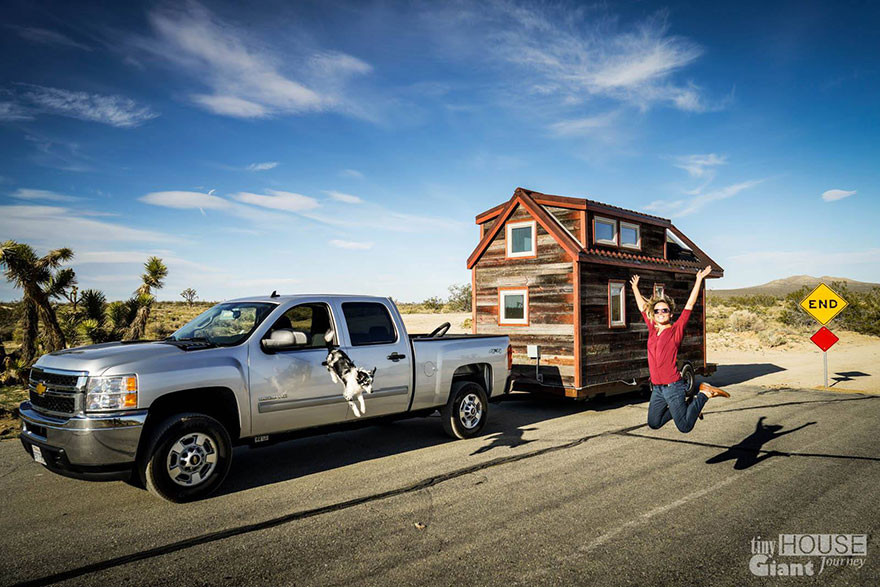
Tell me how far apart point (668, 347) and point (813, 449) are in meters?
3.21

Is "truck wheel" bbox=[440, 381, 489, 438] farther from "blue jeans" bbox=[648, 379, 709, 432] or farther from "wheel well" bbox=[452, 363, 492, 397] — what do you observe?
"blue jeans" bbox=[648, 379, 709, 432]

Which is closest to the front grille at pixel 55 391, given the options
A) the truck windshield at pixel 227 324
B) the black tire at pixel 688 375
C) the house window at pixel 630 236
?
the truck windshield at pixel 227 324

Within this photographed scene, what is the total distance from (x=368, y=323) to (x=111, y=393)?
10.3 ft

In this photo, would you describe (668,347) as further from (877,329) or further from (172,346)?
(877,329)

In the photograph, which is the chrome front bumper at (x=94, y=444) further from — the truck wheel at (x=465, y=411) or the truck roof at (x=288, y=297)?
the truck wheel at (x=465, y=411)

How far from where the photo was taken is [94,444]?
4.95 m

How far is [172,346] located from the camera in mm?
5895

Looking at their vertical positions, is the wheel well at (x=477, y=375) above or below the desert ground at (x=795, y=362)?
above

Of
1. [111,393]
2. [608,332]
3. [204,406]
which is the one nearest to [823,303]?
[608,332]

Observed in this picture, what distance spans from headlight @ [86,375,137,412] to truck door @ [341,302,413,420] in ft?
7.98

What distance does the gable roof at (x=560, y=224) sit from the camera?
11.3 metres

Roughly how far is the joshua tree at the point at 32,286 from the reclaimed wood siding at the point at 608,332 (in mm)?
13522

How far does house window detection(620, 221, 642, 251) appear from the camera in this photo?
12922mm

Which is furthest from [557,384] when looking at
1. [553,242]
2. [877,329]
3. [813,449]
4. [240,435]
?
[877,329]
